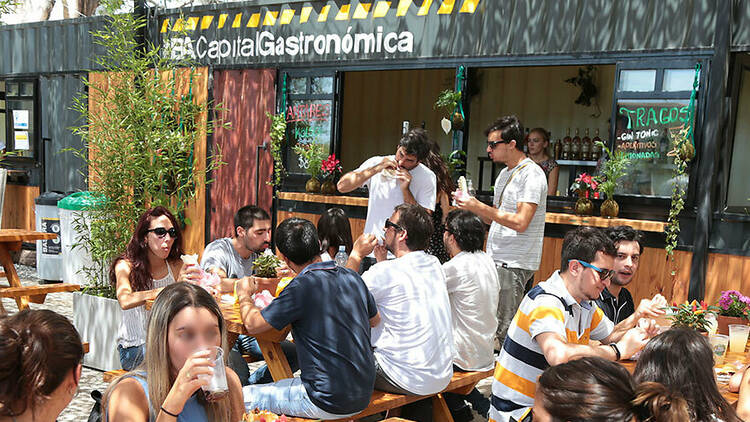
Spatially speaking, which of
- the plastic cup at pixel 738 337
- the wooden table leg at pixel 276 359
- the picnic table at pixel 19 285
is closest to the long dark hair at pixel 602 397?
the plastic cup at pixel 738 337

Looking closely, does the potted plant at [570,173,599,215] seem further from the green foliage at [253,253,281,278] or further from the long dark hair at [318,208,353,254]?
the green foliage at [253,253,281,278]

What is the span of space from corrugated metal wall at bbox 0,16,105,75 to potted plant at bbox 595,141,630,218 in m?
A: 6.83

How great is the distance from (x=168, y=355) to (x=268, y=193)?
627 cm

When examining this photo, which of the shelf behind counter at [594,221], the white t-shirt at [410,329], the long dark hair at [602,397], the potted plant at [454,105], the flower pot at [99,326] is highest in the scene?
the potted plant at [454,105]

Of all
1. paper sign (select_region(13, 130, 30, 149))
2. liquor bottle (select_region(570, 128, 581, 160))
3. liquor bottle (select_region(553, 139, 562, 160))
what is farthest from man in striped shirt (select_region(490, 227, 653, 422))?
paper sign (select_region(13, 130, 30, 149))

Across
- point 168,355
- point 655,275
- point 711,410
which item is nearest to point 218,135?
point 655,275

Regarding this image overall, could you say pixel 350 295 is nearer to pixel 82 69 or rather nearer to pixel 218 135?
pixel 218 135

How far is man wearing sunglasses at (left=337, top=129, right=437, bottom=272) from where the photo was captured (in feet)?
18.0

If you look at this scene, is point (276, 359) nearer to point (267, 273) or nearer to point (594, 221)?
point (267, 273)

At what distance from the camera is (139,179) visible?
5.82 meters

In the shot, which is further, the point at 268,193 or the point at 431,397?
the point at 268,193

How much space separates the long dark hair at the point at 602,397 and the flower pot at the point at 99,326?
4050 mm

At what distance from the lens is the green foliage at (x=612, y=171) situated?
599cm

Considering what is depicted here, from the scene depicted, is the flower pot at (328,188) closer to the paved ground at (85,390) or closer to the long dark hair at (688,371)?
the paved ground at (85,390)
